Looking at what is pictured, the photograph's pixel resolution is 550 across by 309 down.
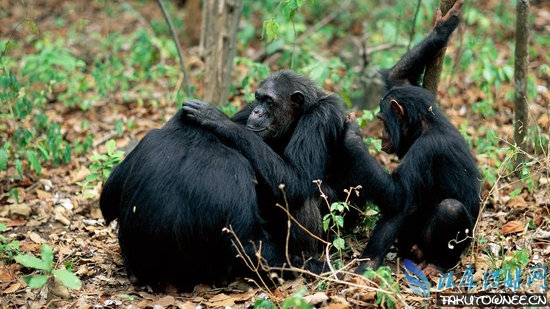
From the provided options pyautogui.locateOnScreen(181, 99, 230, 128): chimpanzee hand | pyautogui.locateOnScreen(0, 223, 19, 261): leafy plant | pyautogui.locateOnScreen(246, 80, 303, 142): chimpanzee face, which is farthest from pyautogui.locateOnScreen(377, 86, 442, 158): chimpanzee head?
pyautogui.locateOnScreen(0, 223, 19, 261): leafy plant

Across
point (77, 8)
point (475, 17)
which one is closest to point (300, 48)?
point (475, 17)

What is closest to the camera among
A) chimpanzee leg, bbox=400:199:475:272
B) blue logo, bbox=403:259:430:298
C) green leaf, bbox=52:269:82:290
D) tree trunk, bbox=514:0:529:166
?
green leaf, bbox=52:269:82:290

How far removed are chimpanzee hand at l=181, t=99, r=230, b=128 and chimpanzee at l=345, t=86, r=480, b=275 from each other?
1204 millimetres

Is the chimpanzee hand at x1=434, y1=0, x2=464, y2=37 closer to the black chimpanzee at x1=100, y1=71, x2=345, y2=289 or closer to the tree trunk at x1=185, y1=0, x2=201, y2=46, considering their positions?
the black chimpanzee at x1=100, y1=71, x2=345, y2=289

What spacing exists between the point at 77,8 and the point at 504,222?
11.7 metres

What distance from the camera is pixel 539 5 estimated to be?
1344cm

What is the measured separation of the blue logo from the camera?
495 cm

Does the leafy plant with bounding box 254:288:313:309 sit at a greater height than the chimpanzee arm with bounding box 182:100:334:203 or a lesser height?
lesser

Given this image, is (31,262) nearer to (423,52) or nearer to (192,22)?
(423,52)

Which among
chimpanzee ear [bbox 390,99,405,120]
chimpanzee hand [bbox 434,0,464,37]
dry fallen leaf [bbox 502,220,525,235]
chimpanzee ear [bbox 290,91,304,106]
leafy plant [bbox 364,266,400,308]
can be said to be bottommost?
dry fallen leaf [bbox 502,220,525,235]

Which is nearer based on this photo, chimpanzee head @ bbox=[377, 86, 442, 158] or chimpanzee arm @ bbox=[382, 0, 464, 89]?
chimpanzee head @ bbox=[377, 86, 442, 158]

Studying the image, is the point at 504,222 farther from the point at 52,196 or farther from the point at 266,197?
the point at 52,196

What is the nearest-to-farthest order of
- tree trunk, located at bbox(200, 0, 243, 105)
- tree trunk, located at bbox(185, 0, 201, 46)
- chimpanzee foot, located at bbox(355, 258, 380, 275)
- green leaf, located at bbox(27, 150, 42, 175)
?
1. chimpanzee foot, located at bbox(355, 258, 380, 275)
2. green leaf, located at bbox(27, 150, 42, 175)
3. tree trunk, located at bbox(200, 0, 243, 105)
4. tree trunk, located at bbox(185, 0, 201, 46)

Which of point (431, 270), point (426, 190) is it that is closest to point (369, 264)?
point (431, 270)
